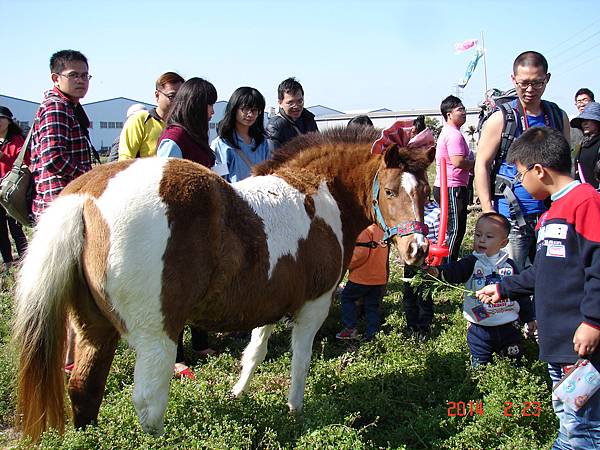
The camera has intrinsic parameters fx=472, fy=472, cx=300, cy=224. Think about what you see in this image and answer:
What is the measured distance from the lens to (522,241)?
12.5ft

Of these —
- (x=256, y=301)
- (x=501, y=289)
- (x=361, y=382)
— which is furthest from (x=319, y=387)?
(x=501, y=289)

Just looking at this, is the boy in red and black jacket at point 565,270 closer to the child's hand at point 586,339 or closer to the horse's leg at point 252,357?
the child's hand at point 586,339

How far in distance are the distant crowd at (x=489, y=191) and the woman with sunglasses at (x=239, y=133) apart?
0.04 ft

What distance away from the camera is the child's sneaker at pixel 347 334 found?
4.86m

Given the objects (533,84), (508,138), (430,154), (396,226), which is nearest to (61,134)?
(396,226)

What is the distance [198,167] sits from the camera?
2.82m

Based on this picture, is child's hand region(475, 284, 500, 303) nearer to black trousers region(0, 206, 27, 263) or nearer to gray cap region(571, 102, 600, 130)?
gray cap region(571, 102, 600, 130)

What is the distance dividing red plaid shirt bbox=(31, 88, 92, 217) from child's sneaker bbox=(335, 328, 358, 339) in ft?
9.49

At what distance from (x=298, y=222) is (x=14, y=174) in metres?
2.56

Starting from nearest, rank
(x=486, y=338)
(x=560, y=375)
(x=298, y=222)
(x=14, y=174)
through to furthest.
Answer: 1. (x=560, y=375)
2. (x=298, y=222)
3. (x=486, y=338)
4. (x=14, y=174)

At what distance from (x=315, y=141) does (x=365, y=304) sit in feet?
6.58

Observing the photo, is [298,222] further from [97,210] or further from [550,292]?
[550,292]

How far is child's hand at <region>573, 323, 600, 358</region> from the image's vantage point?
228cm

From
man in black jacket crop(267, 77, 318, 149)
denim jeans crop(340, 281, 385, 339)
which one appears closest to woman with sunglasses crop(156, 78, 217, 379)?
man in black jacket crop(267, 77, 318, 149)
